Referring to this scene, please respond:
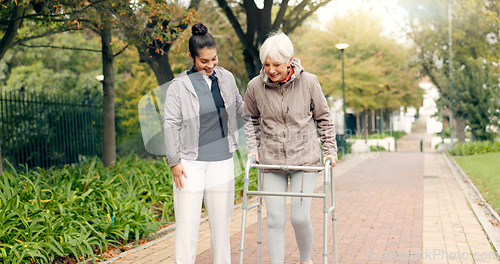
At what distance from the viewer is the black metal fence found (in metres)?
11.4

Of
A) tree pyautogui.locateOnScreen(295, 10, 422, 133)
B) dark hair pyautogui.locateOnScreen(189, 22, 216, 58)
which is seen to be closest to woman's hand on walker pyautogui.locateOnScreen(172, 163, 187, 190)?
dark hair pyautogui.locateOnScreen(189, 22, 216, 58)

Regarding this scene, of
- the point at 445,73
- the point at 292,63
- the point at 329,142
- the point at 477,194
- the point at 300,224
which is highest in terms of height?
the point at 445,73

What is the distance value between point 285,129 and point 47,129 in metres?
9.92

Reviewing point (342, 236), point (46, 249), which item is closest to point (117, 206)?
point (46, 249)

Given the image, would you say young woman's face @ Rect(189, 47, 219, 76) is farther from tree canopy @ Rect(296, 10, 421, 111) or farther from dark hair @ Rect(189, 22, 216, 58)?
tree canopy @ Rect(296, 10, 421, 111)

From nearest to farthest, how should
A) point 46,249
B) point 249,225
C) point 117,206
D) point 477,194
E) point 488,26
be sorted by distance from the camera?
point 46,249
point 117,206
point 249,225
point 477,194
point 488,26

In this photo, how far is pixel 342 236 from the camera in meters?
6.41

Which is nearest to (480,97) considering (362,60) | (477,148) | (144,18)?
(477,148)

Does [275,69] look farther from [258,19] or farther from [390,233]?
[258,19]

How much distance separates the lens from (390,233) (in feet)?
21.6

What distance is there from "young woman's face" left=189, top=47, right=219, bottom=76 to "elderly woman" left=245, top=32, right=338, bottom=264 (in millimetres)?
348

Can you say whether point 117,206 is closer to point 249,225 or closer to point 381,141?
point 249,225

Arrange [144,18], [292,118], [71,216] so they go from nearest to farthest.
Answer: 1. [292,118]
2. [71,216]
3. [144,18]

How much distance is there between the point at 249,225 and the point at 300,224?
3366 millimetres
